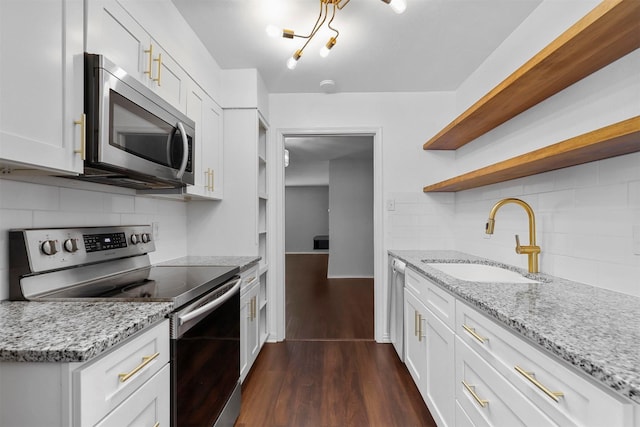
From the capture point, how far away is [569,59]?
1.25 m

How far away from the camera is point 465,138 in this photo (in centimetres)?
247

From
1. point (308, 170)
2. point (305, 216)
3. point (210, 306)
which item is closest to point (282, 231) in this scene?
point (210, 306)

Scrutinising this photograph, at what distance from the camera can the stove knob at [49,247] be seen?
116cm

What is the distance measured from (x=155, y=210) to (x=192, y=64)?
3.11ft

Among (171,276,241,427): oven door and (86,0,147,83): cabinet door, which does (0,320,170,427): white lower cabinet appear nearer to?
(171,276,241,427): oven door

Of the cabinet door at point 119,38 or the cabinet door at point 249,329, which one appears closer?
the cabinet door at point 119,38

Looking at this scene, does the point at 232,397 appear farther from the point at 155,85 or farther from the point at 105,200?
the point at 155,85

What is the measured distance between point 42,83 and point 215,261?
143 centimetres

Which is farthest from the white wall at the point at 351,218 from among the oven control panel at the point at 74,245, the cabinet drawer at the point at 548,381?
the cabinet drawer at the point at 548,381

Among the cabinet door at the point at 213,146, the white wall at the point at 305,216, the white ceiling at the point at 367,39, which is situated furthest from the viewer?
the white wall at the point at 305,216

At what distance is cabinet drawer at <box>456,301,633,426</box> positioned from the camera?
622 millimetres

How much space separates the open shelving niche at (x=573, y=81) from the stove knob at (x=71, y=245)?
198cm

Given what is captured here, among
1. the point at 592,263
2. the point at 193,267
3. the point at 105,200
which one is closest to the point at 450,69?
the point at 592,263

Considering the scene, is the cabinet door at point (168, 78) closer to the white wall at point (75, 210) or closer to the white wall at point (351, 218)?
the white wall at point (75, 210)
